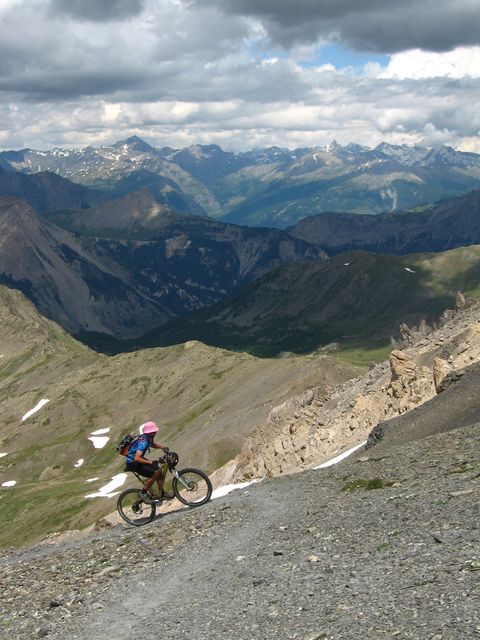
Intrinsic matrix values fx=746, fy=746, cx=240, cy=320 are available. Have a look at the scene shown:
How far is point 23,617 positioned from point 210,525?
313 inches

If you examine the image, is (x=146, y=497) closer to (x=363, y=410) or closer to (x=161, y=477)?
(x=161, y=477)

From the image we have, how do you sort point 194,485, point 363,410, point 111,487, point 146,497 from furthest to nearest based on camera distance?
point 111,487, point 363,410, point 194,485, point 146,497

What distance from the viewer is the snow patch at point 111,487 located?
14375 cm

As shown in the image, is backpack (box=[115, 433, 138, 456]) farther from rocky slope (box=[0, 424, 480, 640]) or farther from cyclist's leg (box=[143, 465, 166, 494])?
rocky slope (box=[0, 424, 480, 640])

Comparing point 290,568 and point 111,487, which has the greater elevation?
point 290,568

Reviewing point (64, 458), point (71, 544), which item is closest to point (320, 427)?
A: point (71, 544)

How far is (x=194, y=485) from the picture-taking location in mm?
32625

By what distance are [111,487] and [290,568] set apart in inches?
5320

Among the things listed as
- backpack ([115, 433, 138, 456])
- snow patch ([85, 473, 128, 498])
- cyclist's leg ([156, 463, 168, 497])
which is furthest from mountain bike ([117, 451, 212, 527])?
snow patch ([85, 473, 128, 498])

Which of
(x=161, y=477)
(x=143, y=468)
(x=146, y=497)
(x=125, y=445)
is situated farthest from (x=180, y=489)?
(x=125, y=445)

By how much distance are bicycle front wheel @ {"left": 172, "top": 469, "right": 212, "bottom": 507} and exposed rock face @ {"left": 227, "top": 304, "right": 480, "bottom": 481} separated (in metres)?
23.0

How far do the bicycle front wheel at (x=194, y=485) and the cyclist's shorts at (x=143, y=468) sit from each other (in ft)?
4.02

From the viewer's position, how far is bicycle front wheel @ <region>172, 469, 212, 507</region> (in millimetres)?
32156

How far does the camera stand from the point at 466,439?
109 ft
